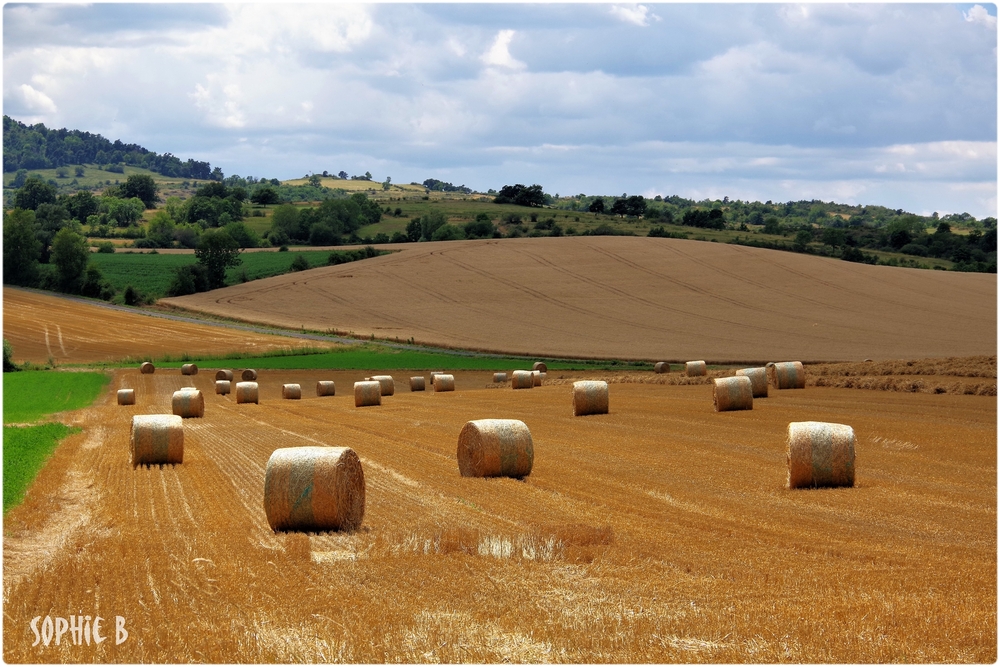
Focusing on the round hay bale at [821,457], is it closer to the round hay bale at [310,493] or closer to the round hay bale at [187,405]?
the round hay bale at [310,493]

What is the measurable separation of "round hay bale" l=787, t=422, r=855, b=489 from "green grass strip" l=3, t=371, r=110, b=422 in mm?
24302

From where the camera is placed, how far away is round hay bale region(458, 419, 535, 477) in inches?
714

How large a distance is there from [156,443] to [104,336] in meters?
59.7

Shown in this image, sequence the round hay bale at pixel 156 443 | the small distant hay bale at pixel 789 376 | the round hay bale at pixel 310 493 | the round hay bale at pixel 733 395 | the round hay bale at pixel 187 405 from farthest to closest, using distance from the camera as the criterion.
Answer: the small distant hay bale at pixel 789 376 → the round hay bale at pixel 187 405 → the round hay bale at pixel 733 395 → the round hay bale at pixel 156 443 → the round hay bale at pixel 310 493

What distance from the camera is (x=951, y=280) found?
90812mm

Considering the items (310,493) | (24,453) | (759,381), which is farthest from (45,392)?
(310,493)

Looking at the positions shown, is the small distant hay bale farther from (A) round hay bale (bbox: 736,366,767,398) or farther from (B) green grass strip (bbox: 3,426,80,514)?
(B) green grass strip (bbox: 3,426,80,514)

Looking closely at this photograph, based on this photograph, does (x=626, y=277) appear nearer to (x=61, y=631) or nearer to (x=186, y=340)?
(x=186, y=340)

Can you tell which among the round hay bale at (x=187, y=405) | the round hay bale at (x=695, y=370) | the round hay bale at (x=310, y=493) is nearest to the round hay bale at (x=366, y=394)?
the round hay bale at (x=187, y=405)

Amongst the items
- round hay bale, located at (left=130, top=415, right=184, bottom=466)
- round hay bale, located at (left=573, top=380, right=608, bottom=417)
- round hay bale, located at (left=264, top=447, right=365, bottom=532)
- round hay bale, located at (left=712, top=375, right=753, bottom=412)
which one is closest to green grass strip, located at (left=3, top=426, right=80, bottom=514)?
round hay bale, located at (left=130, top=415, right=184, bottom=466)

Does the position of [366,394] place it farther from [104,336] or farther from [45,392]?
[104,336]

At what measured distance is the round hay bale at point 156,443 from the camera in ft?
68.6

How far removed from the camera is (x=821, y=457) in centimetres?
1678

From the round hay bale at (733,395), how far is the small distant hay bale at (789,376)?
5.99 m
